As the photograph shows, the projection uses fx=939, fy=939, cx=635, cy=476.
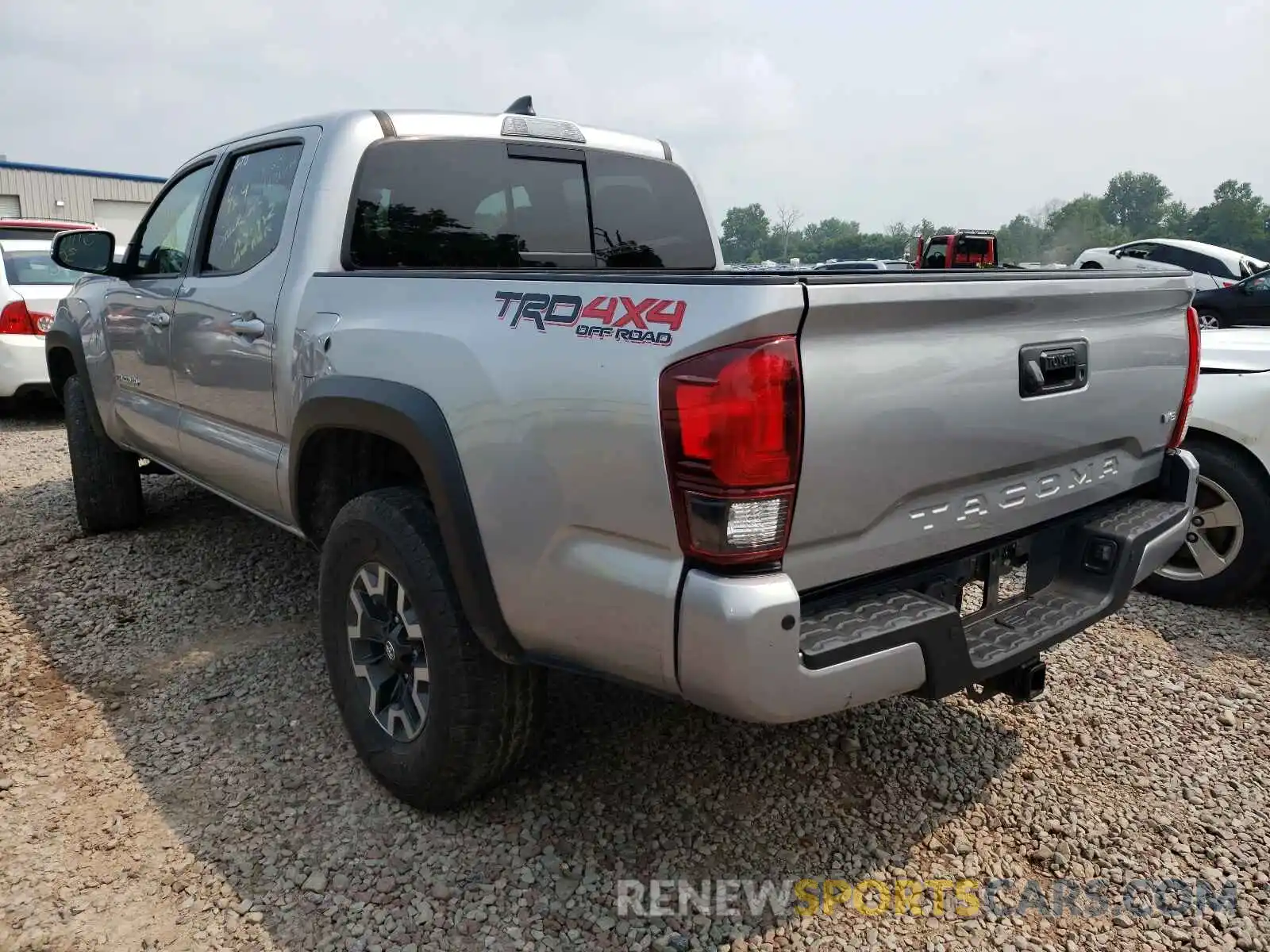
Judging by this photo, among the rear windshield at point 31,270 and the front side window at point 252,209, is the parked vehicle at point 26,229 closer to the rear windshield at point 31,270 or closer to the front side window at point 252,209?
the rear windshield at point 31,270

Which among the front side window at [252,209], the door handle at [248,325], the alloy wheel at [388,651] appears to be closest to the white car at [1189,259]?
the front side window at [252,209]

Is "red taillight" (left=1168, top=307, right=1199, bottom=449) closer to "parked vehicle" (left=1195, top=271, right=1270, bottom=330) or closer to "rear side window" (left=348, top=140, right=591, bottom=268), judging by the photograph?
"rear side window" (left=348, top=140, right=591, bottom=268)

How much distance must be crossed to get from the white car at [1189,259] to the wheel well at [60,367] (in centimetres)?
1614

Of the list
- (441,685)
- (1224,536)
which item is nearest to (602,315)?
(441,685)

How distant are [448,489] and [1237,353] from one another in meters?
3.68

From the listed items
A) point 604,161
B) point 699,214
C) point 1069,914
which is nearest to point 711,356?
point 1069,914

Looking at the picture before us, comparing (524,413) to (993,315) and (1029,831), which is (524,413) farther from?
(1029,831)

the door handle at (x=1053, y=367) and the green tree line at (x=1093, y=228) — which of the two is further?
the green tree line at (x=1093, y=228)

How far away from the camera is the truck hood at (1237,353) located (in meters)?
4.07

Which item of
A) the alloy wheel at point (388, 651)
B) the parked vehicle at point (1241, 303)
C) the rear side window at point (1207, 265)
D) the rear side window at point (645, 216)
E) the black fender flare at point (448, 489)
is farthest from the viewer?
the rear side window at point (1207, 265)

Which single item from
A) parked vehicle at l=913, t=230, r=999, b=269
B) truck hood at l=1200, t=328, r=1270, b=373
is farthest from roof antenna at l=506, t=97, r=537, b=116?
parked vehicle at l=913, t=230, r=999, b=269

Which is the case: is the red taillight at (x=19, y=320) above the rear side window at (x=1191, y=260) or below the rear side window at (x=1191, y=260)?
below

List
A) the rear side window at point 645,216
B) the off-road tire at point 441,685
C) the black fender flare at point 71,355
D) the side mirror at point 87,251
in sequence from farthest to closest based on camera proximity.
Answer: the black fender flare at point 71,355 → the side mirror at point 87,251 → the rear side window at point 645,216 → the off-road tire at point 441,685

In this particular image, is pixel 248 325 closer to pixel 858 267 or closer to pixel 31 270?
pixel 858 267
